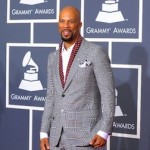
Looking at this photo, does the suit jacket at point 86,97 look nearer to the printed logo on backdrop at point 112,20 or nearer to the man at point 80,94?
the man at point 80,94

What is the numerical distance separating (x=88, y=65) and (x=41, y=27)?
4.02 feet

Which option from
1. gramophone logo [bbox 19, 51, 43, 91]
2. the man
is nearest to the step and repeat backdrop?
gramophone logo [bbox 19, 51, 43, 91]

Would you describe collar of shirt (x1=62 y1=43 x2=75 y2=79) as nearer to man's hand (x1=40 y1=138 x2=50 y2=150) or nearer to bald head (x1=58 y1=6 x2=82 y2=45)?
bald head (x1=58 y1=6 x2=82 y2=45)

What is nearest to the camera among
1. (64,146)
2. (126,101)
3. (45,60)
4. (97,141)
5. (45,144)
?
(97,141)

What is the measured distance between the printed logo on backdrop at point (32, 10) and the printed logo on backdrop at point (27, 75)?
248 mm

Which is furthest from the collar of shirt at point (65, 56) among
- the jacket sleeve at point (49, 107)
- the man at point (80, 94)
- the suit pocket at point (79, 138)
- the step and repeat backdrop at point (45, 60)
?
the step and repeat backdrop at point (45, 60)

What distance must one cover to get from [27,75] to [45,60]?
0.22 meters

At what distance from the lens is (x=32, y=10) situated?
3.12 metres

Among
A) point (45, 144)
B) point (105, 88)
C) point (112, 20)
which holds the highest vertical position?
point (112, 20)

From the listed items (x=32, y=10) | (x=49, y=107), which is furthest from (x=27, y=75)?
(x=49, y=107)

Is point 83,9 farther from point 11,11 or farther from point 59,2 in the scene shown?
point 11,11

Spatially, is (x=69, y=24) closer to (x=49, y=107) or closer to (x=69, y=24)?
(x=69, y=24)

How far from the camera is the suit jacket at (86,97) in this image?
6.31 ft

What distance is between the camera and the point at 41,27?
3.08m
